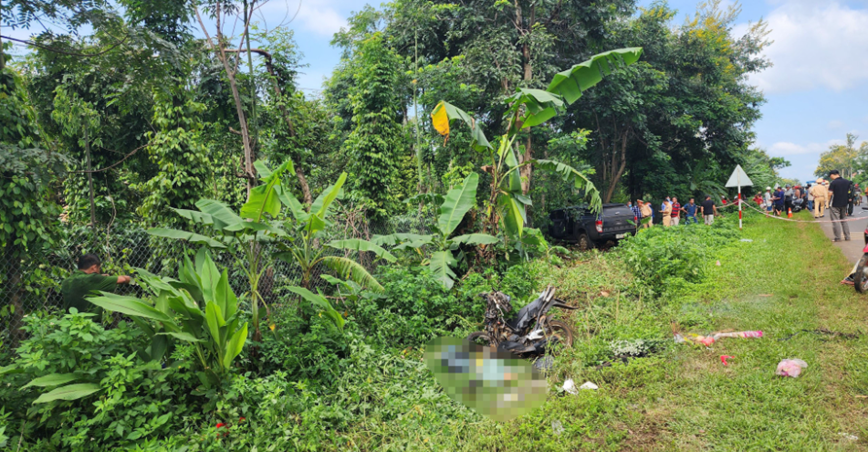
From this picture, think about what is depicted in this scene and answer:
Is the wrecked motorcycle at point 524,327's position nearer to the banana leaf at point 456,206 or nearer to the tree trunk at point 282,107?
the banana leaf at point 456,206

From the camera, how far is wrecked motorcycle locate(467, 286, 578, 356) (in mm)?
5530

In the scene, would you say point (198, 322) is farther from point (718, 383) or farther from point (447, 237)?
point (718, 383)

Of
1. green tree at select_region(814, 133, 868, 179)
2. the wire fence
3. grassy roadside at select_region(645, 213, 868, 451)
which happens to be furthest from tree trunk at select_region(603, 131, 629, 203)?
green tree at select_region(814, 133, 868, 179)

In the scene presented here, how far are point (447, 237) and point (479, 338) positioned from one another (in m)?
2.14

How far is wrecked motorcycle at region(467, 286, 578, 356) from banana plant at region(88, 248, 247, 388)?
299 centimetres

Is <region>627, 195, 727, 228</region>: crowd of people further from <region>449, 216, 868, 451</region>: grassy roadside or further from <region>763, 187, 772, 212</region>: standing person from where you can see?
<region>449, 216, 868, 451</region>: grassy roadside

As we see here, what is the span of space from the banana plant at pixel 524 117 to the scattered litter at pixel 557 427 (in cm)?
374

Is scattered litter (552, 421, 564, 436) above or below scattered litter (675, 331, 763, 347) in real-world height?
below

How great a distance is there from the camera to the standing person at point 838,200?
401 inches

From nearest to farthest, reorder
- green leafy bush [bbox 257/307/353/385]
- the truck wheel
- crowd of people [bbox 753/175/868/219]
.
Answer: green leafy bush [bbox 257/307/353/385] → crowd of people [bbox 753/175/868/219] → the truck wheel

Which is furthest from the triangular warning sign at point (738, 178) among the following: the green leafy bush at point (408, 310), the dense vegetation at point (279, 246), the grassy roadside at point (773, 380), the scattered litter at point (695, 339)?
the green leafy bush at point (408, 310)

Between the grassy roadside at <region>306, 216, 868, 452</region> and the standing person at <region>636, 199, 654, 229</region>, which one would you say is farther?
the standing person at <region>636, 199, 654, 229</region>

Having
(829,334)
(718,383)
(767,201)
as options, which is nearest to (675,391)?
(718,383)

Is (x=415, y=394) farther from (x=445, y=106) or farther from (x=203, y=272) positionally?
(x=445, y=106)
